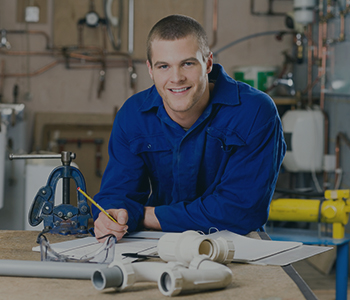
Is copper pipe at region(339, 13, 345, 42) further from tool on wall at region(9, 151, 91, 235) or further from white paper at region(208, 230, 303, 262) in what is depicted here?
tool on wall at region(9, 151, 91, 235)

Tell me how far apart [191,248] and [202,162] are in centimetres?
68

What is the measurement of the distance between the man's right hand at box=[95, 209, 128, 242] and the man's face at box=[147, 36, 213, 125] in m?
0.38

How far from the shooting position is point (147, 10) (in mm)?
5125

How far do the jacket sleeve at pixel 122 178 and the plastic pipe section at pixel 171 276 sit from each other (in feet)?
2.12

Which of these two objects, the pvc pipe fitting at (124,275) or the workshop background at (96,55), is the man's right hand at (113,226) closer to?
the pvc pipe fitting at (124,275)

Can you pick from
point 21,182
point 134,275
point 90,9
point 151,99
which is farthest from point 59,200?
point 90,9

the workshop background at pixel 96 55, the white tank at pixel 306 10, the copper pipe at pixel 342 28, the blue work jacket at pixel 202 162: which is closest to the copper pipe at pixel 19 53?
the workshop background at pixel 96 55

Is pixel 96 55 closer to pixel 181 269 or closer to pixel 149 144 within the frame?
pixel 149 144

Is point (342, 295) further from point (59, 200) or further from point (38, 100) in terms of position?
point (38, 100)

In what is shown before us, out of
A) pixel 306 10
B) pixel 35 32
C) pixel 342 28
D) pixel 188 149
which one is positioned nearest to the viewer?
pixel 188 149

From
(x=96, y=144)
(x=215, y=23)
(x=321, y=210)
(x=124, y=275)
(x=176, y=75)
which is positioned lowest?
(x=321, y=210)

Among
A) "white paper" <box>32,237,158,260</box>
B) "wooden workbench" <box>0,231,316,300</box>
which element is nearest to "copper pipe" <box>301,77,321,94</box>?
"white paper" <box>32,237,158,260</box>

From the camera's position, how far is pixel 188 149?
181 cm

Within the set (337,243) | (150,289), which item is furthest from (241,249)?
(337,243)
